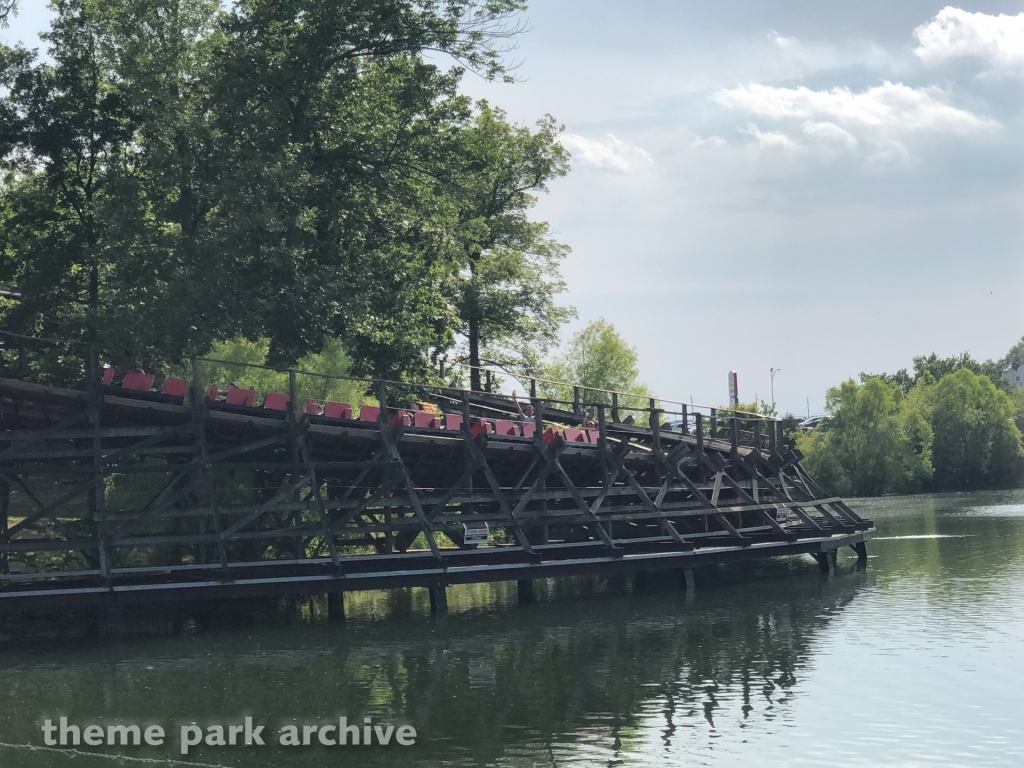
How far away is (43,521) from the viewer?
3334cm

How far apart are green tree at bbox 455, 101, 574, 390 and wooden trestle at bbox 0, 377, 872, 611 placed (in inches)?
683

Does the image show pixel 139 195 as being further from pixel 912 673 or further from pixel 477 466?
pixel 912 673

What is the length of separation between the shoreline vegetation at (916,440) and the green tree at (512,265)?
49.7 meters

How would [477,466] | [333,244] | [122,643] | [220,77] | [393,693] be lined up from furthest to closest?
[333,244], [220,77], [477,466], [122,643], [393,693]

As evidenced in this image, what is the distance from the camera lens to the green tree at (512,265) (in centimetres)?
5266

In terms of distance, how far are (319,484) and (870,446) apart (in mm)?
76470

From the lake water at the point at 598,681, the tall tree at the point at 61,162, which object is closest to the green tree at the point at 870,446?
the lake water at the point at 598,681

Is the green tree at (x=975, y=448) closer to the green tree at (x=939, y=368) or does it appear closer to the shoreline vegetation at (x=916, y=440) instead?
the shoreline vegetation at (x=916, y=440)

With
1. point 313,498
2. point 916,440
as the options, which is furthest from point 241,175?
point 916,440

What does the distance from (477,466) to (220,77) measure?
A: 51.3ft

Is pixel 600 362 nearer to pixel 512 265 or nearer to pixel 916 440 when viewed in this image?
pixel 512 265

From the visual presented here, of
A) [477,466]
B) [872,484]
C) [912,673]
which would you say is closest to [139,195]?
[477,466]

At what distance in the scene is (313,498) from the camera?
2742 centimetres

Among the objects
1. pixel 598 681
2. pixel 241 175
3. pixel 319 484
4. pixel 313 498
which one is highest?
pixel 241 175
